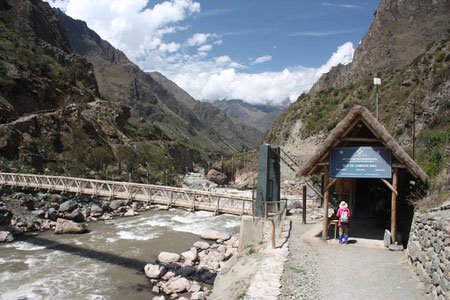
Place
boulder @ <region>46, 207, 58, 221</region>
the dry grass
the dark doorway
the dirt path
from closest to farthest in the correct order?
the dirt path
the dry grass
the dark doorway
boulder @ <region>46, 207, 58, 221</region>

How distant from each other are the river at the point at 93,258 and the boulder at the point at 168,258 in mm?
487

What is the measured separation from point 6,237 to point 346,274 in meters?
17.6

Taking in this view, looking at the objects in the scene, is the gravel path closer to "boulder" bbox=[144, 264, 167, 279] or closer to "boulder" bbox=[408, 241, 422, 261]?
"boulder" bbox=[408, 241, 422, 261]

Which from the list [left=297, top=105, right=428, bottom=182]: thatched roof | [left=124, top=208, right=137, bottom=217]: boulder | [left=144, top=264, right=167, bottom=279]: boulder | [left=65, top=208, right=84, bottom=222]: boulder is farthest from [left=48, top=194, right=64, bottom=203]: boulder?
[left=297, top=105, right=428, bottom=182]: thatched roof

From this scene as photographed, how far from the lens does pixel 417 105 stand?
1004 inches

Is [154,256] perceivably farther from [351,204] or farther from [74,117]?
[74,117]

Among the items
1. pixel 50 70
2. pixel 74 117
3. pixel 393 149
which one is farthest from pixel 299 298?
pixel 50 70

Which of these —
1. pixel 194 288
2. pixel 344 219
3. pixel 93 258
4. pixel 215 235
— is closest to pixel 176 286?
pixel 194 288

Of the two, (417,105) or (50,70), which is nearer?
(417,105)

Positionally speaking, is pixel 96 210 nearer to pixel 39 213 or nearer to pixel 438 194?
pixel 39 213

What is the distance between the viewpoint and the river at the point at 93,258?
11234mm

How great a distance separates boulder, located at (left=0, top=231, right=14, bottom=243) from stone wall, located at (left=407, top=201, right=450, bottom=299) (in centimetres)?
1861

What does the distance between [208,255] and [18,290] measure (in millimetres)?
7646

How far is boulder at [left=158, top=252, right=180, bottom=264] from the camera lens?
552 inches
